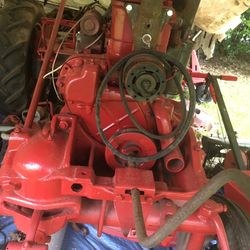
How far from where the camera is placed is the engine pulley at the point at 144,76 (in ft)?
4.84

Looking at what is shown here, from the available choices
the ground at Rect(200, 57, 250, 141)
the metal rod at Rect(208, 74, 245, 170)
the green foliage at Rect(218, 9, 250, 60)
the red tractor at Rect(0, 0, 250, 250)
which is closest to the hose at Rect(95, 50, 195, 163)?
the red tractor at Rect(0, 0, 250, 250)

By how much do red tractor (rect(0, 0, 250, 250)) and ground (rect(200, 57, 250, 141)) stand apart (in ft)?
6.20

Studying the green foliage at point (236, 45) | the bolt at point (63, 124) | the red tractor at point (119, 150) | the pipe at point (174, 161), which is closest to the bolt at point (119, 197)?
the red tractor at point (119, 150)

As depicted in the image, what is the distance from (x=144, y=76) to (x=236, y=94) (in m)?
3.63

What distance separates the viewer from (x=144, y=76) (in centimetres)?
148

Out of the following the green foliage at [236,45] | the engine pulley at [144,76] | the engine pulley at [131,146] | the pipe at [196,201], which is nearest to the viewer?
the pipe at [196,201]

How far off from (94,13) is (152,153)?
727 mm

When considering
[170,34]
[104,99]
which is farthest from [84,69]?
[170,34]

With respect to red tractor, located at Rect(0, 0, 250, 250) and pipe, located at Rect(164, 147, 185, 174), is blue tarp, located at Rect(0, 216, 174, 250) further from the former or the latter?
pipe, located at Rect(164, 147, 185, 174)

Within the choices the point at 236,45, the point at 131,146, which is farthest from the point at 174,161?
the point at 236,45

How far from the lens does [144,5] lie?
1412 mm

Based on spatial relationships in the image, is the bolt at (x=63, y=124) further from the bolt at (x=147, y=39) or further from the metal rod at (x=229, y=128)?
the metal rod at (x=229, y=128)

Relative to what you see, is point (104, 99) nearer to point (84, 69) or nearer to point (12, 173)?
point (84, 69)

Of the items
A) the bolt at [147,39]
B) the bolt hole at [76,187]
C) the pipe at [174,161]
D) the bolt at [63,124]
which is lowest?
the bolt hole at [76,187]
